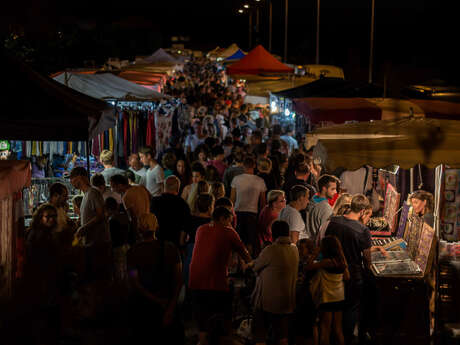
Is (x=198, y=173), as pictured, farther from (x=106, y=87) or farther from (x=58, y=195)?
(x=106, y=87)

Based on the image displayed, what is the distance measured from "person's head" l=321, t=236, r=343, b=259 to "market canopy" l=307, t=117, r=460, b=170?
0.77 metres

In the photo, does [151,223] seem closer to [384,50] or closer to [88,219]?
[88,219]

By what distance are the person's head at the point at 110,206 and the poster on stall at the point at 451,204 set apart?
3.78 meters

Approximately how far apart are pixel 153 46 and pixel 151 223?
230ft

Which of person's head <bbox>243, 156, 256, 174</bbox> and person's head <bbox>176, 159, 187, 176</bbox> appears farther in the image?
person's head <bbox>176, 159, 187, 176</bbox>

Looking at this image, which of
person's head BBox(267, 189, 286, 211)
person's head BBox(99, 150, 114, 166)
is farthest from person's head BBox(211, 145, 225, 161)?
person's head BBox(267, 189, 286, 211)

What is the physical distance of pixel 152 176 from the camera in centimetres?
987

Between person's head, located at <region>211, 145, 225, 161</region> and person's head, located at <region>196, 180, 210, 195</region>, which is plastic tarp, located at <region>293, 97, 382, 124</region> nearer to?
person's head, located at <region>211, 145, 225, 161</region>

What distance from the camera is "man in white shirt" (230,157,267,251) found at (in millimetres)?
9094

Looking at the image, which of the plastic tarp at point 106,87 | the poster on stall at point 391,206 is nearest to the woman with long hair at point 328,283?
the poster on stall at point 391,206

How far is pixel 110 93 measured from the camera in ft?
38.9

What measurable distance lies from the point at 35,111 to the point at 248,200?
3763 mm

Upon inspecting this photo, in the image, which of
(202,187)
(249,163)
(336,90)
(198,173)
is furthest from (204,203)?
(336,90)

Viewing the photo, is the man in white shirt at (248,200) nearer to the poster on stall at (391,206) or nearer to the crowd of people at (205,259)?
the crowd of people at (205,259)
